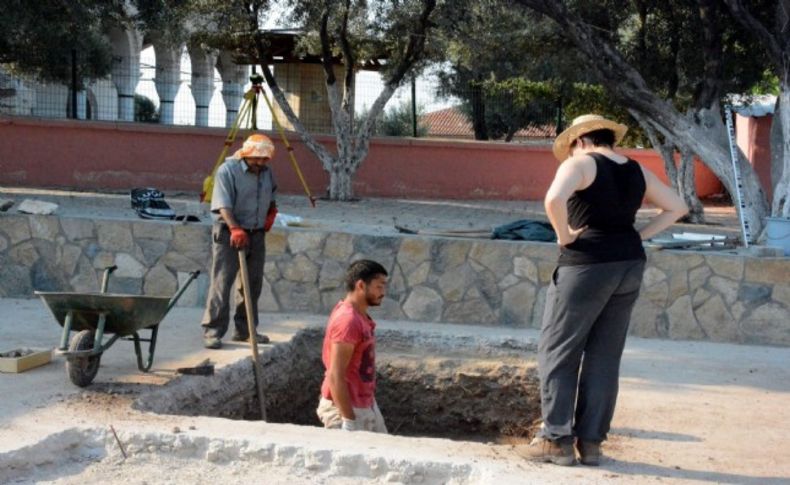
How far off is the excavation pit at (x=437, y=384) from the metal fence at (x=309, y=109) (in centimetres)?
1047

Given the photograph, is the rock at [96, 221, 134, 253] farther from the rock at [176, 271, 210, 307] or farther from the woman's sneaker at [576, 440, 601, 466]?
the woman's sneaker at [576, 440, 601, 466]

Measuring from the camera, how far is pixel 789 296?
938 cm

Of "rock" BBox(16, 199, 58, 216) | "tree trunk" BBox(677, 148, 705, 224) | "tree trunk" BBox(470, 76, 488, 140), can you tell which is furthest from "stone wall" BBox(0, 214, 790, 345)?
"tree trunk" BBox(470, 76, 488, 140)

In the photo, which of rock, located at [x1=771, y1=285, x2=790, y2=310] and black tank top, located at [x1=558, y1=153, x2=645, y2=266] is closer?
black tank top, located at [x1=558, y1=153, x2=645, y2=266]

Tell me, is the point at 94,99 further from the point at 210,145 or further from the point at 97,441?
the point at 97,441

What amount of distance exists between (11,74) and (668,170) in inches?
494

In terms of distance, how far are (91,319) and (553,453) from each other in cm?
300

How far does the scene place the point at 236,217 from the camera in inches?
320

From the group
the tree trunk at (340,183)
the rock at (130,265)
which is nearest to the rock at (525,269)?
the rock at (130,265)

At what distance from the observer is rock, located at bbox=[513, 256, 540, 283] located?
32.1 ft

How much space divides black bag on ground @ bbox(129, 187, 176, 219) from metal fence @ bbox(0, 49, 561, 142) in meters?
5.89

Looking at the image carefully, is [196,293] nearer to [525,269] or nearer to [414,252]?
[414,252]

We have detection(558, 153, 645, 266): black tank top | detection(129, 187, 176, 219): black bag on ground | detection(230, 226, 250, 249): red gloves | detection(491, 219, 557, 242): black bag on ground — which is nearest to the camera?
detection(558, 153, 645, 266): black tank top

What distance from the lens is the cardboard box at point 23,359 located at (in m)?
6.97
